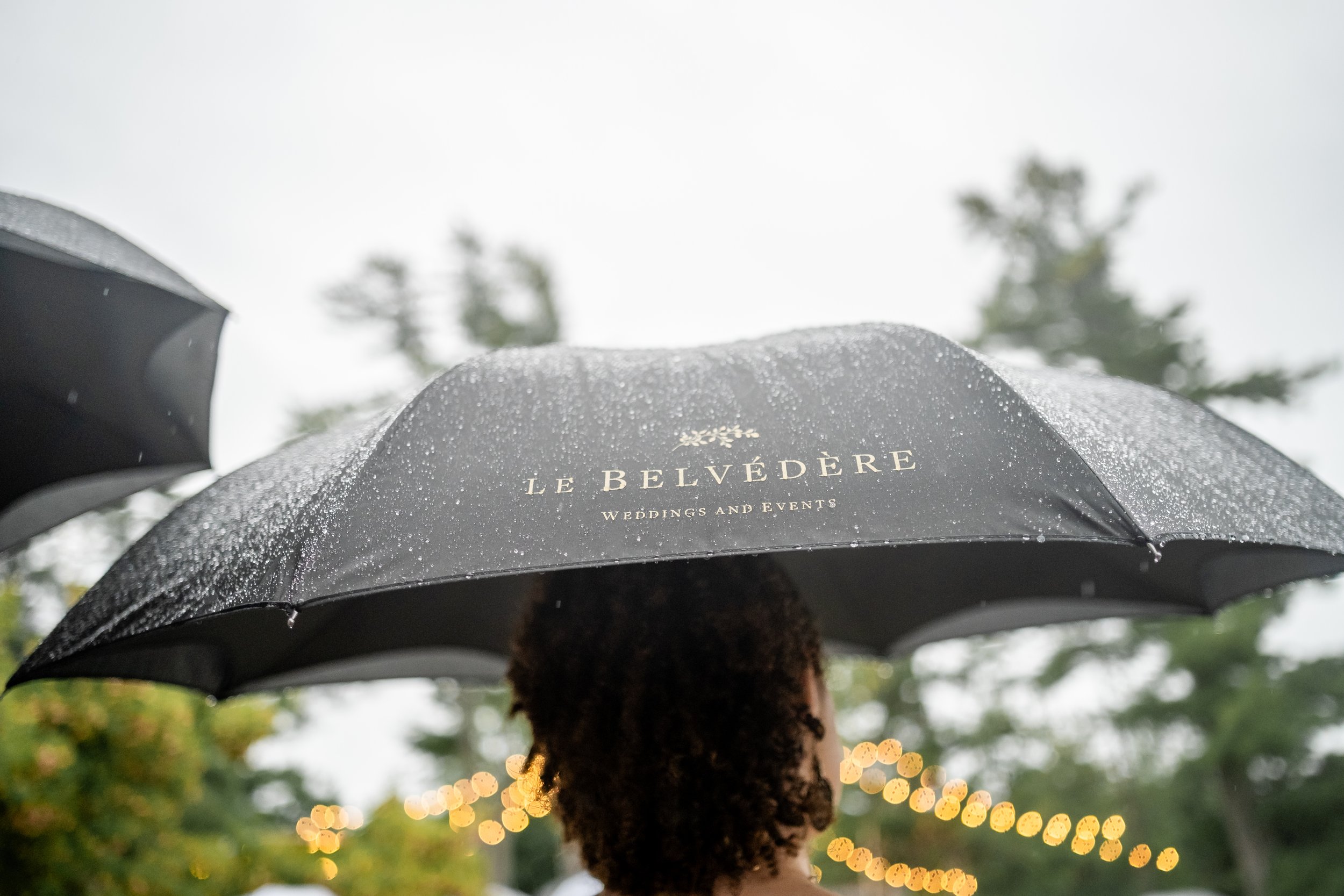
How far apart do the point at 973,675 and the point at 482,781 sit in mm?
9093

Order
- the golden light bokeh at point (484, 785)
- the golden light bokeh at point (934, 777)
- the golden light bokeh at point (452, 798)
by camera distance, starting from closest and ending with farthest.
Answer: the golden light bokeh at point (452, 798) → the golden light bokeh at point (484, 785) → the golden light bokeh at point (934, 777)

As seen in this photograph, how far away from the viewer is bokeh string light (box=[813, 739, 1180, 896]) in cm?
940

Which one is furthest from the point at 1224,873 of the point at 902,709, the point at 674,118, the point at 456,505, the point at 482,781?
the point at 674,118

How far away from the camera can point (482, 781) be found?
32.5 ft

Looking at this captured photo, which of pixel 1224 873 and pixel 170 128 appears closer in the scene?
pixel 1224 873

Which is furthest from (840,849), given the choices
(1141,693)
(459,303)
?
(459,303)

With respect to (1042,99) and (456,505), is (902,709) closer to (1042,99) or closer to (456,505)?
(1042,99)

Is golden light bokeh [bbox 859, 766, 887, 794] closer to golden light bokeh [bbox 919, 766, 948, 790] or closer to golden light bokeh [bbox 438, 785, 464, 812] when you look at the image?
golden light bokeh [bbox 919, 766, 948, 790]

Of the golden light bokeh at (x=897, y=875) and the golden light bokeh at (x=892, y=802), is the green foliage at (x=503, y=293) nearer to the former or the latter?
the golden light bokeh at (x=892, y=802)

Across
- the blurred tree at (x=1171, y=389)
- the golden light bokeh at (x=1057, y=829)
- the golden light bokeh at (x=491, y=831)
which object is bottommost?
the golden light bokeh at (x=491, y=831)

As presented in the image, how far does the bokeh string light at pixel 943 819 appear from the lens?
370 inches

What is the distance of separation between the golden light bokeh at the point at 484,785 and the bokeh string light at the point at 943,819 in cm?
382

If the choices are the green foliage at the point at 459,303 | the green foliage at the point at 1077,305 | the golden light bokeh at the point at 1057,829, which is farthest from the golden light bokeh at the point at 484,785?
the green foliage at the point at 1077,305

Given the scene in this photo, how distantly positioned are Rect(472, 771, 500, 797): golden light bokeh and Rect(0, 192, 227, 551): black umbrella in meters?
7.59
